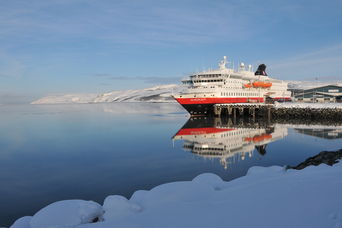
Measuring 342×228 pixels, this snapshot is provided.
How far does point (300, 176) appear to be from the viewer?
240 inches

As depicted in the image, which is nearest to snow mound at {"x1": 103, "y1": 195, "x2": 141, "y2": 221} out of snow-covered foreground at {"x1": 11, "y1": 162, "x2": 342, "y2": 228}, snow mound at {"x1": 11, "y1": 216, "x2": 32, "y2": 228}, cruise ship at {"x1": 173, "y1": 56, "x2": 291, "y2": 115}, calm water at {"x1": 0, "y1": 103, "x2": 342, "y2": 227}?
snow-covered foreground at {"x1": 11, "y1": 162, "x2": 342, "y2": 228}

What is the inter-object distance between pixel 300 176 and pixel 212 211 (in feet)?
9.76

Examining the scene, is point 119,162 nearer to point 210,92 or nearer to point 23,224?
point 23,224

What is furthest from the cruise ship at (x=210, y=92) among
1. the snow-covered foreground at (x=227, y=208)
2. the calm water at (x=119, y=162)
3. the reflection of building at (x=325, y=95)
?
the snow-covered foreground at (x=227, y=208)

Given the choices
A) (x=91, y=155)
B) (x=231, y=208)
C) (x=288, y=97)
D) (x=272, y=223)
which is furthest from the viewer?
(x=288, y=97)

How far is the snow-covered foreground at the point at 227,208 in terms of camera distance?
401 cm

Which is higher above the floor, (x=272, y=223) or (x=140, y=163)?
(x=272, y=223)

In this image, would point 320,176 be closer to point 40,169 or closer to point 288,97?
point 40,169

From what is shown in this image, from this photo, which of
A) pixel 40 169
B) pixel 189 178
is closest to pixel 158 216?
pixel 189 178

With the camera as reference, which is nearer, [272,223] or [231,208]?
[272,223]

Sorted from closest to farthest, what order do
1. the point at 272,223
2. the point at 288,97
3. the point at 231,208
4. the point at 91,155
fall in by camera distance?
the point at 272,223 → the point at 231,208 → the point at 91,155 → the point at 288,97

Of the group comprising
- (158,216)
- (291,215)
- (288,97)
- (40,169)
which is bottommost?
(40,169)

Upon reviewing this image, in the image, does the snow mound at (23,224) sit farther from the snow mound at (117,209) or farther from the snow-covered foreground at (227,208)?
the snow mound at (117,209)

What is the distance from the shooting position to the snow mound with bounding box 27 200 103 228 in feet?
15.7
